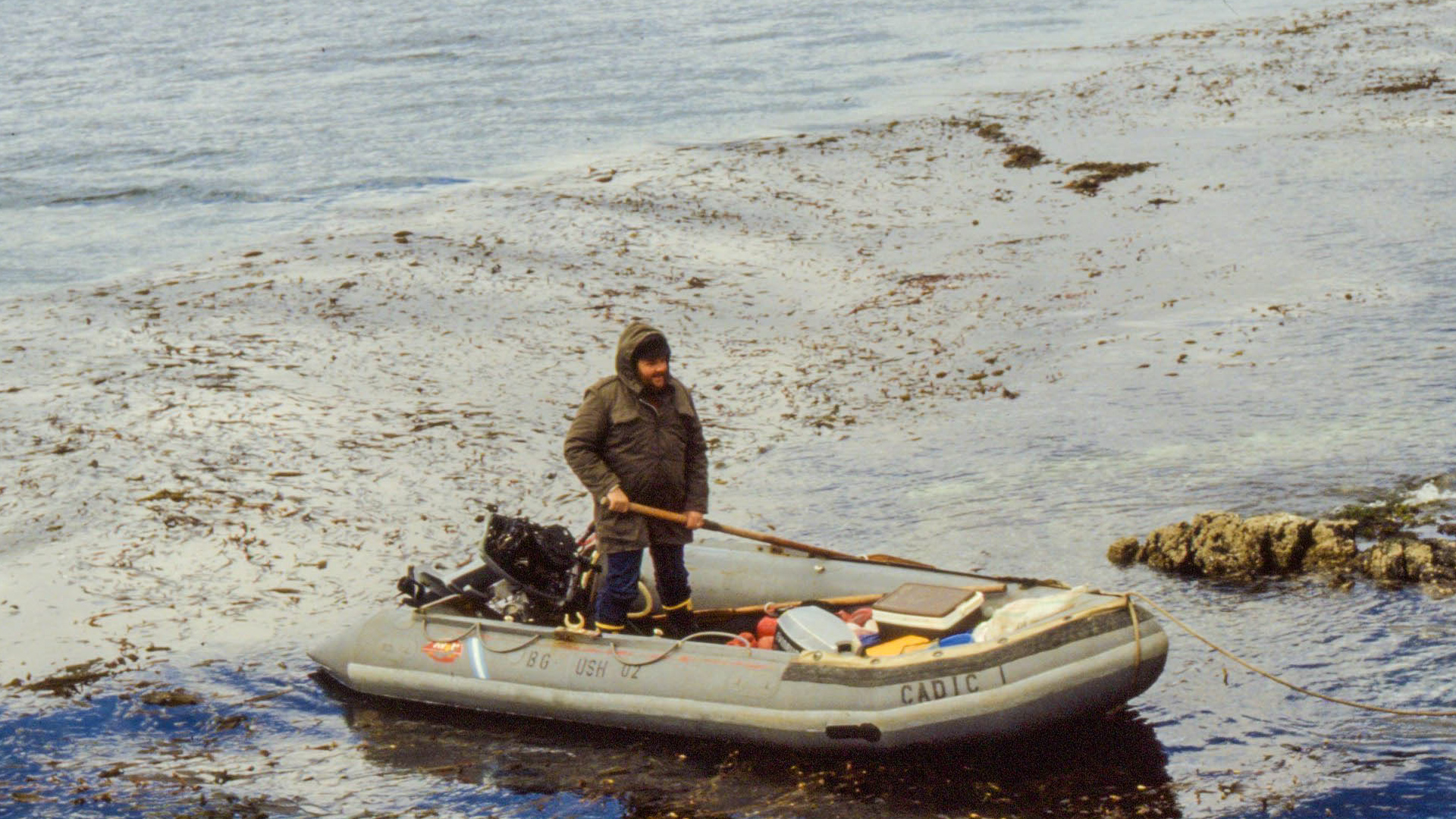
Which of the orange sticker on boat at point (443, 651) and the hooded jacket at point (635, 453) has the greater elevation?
the hooded jacket at point (635, 453)

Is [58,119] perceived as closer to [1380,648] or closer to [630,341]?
[630,341]

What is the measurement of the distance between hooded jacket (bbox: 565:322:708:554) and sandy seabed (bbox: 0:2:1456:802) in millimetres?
2693

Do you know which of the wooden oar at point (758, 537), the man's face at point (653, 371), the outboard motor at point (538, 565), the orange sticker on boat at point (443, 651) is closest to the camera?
the man's face at point (653, 371)

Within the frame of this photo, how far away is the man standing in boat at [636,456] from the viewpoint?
917 centimetres

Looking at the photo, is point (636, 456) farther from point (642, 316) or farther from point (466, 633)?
point (642, 316)

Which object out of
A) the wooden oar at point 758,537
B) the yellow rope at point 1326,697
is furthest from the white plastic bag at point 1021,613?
the wooden oar at point 758,537

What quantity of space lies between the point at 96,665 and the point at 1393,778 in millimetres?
8602

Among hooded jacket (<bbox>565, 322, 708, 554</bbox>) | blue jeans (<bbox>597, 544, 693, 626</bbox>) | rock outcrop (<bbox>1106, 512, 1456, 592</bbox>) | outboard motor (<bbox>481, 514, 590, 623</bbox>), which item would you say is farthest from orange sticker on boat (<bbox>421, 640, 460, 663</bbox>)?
rock outcrop (<bbox>1106, 512, 1456, 592</bbox>)

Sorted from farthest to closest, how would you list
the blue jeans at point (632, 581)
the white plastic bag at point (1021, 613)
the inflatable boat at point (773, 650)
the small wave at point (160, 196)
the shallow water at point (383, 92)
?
the small wave at point (160, 196) < the shallow water at point (383, 92) < the blue jeans at point (632, 581) < the white plastic bag at point (1021, 613) < the inflatable boat at point (773, 650)

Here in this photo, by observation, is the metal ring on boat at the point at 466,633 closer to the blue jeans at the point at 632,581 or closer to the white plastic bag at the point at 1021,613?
the blue jeans at the point at 632,581

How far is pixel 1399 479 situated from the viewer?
458 inches

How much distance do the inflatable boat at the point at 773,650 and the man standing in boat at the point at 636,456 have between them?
1.98ft

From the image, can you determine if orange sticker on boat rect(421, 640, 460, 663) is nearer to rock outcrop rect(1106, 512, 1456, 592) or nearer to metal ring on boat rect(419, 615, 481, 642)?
metal ring on boat rect(419, 615, 481, 642)

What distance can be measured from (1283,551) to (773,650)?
3.88 m
